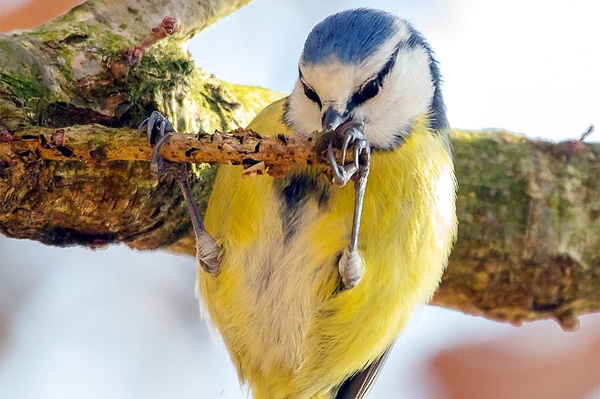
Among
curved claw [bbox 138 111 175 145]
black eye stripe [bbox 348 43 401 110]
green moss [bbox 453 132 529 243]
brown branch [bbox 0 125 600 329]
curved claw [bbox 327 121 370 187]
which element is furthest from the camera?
green moss [bbox 453 132 529 243]

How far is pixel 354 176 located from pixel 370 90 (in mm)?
145

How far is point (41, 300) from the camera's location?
4.09ft

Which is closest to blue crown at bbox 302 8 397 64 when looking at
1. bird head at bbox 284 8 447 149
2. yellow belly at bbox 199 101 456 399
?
bird head at bbox 284 8 447 149

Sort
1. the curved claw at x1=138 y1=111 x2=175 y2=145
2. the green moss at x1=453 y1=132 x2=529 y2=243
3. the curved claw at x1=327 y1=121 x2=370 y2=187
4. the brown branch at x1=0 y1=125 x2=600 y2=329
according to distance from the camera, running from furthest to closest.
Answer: the green moss at x1=453 y1=132 x2=529 y2=243 → the brown branch at x1=0 y1=125 x2=600 y2=329 → the curved claw at x1=138 y1=111 x2=175 y2=145 → the curved claw at x1=327 y1=121 x2=370 y2=187

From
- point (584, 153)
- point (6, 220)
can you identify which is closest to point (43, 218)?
point (6, 220)

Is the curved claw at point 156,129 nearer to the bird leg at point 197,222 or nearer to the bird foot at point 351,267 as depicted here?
the bird leg at point 197,222

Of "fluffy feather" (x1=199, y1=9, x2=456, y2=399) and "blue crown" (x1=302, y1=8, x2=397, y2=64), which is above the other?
"blue crown" (x1=302, y1=8, x2=397, y2=64)

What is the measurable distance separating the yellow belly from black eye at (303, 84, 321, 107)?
0.28 ft

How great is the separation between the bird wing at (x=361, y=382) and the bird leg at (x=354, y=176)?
0.23m

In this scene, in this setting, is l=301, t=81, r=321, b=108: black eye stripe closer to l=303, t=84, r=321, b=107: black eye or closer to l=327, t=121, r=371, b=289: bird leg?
l=303, t=84, r=321, b=107: black eye

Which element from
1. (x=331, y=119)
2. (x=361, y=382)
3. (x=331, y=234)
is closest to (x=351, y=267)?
(x=331, y=234)

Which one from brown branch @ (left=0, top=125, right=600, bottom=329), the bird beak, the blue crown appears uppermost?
the blue crown

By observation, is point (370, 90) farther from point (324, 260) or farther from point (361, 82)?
point (324, 260)

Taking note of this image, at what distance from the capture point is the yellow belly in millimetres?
809
